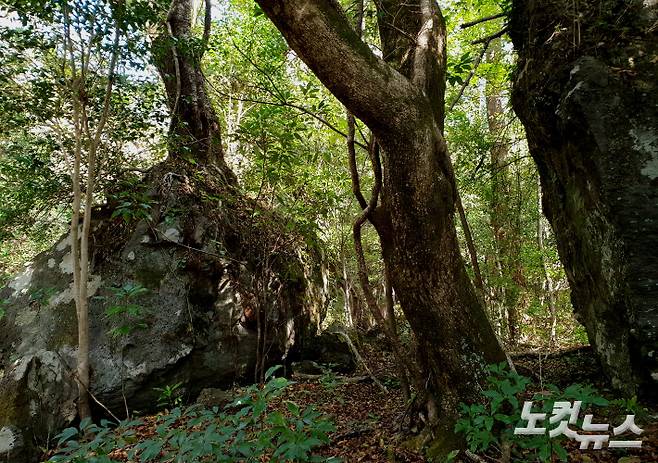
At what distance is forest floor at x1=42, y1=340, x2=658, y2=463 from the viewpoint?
2617 mm

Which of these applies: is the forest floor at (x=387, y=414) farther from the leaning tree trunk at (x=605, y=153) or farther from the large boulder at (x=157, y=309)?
the large boulder at (x=157, y=309)

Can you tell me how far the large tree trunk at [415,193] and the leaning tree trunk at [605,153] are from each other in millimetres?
981

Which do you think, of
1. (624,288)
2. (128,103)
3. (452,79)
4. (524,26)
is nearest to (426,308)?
(624,288)

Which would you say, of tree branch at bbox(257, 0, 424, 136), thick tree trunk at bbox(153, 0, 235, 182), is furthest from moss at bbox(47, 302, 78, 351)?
tree branch at bbox(257, 0, 424, 136)

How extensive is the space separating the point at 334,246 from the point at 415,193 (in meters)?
6.53

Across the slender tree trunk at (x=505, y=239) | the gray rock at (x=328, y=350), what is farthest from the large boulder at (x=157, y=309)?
the slender tree trunk at (x=505, y=239)

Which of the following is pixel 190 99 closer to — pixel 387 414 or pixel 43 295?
pixel 43 295

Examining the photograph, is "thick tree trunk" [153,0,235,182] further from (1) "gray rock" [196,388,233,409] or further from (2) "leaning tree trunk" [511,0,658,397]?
(2) "leaning tree trunk" [511,0,658,397]

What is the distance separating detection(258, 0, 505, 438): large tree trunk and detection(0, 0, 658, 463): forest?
0.02 metres

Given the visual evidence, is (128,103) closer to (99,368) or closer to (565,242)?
(99,368)

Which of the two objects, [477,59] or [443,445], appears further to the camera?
[477,59]

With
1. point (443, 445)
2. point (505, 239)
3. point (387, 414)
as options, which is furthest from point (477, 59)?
point (505, 239)

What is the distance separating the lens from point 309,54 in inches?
98.6

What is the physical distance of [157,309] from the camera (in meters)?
5.64
